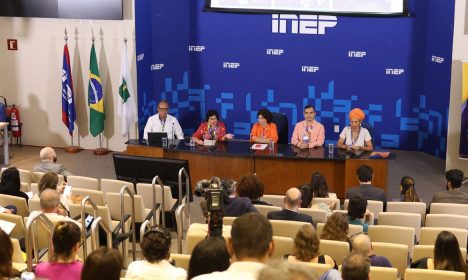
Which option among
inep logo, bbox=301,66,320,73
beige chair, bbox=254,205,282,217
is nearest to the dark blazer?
beige chair, bbox=254,205,282,217

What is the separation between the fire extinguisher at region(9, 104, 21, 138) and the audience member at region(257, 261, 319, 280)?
37.4ft

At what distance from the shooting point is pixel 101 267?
4.46 meters

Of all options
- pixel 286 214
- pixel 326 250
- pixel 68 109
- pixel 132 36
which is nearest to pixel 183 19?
pixel 132 36

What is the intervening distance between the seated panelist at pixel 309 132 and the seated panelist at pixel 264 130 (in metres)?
0.33

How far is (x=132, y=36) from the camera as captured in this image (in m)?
12.9

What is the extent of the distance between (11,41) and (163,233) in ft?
29.5

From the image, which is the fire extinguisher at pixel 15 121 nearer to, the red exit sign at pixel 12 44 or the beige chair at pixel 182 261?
the red exit sign at pixel 12 44

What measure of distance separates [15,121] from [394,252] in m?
8.70

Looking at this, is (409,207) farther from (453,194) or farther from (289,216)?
(289,216)

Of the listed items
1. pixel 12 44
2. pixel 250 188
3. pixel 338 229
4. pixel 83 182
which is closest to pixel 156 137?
pixel 83 182

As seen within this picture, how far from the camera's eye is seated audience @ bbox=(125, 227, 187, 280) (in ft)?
17.7

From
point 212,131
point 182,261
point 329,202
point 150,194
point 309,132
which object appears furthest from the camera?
point 212,131

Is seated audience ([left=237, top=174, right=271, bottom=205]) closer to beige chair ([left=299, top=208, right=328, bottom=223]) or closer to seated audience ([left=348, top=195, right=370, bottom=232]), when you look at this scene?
beige chair ([left=299, top=208, right=328, bottom=223])

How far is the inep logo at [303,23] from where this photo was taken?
524 inches
